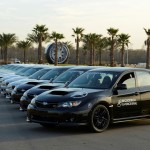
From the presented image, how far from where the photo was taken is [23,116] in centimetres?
1271

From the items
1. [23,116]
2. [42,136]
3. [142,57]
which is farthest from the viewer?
[142,57]

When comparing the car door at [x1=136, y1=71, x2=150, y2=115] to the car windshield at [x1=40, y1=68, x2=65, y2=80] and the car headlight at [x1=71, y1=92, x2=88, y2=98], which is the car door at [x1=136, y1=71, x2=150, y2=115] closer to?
the car headlight at [x1=71, y1=92, x2=88, y2=98]

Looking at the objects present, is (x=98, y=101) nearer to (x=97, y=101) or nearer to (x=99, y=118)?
(x=97, y=101)

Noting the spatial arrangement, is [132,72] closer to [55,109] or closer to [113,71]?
[113,71]

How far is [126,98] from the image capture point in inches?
406

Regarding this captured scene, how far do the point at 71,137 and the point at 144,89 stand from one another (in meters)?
2.75

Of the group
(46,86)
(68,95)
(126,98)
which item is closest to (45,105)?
(68,95)

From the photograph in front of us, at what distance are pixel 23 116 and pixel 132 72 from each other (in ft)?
12.1

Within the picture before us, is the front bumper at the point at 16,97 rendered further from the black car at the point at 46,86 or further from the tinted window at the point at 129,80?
the tinted window at the point at 129,80

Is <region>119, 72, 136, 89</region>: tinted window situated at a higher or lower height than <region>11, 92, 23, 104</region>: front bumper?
Result: higher

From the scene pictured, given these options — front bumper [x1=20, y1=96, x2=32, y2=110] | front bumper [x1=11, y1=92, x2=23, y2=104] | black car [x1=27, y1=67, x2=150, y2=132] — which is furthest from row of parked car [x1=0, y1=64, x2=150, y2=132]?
front bumper [x1=11, y1=92, x2=23, y2=104]

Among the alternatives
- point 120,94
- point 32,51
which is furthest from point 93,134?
point 32,51

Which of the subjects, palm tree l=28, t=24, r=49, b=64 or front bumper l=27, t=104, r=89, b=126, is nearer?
front bumper l=27, t=104, r=89, b=126

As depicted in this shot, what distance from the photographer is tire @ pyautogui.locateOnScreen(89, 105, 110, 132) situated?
959 centimetres
